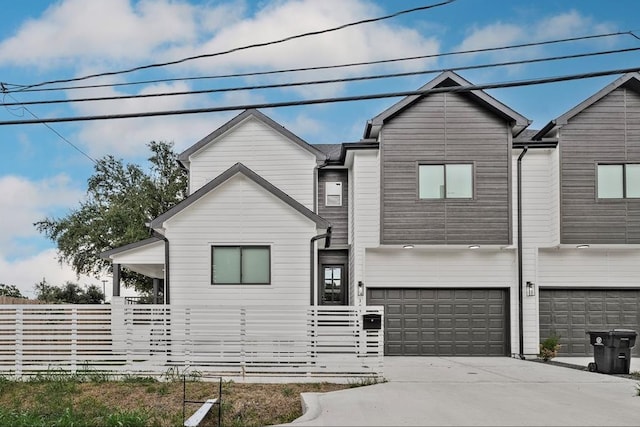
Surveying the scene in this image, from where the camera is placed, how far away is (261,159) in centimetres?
1894

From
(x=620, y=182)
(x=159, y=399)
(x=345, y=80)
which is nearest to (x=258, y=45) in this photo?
(x=345, y=80)

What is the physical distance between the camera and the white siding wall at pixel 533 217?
18.2 m

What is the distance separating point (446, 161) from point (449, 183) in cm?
65

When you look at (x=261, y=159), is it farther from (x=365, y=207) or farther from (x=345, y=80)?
(x=345, y=80)

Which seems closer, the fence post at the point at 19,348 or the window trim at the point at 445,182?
the fence post at the point at 19,348

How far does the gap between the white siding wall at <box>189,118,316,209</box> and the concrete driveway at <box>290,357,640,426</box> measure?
6.98 meters

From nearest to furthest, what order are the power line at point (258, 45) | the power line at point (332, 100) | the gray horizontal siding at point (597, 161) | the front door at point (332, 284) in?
the power line at point (332, 100), the power line at point (258, 45), the gray horizontal siding at point (597, 161), the front door at point (332, 284)

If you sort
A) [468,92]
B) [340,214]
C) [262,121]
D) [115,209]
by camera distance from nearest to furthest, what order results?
[468,92] → [262,121] → [340,214] → [115,209]

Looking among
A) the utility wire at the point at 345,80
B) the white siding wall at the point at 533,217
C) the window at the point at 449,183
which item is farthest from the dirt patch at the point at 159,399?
the white siding wall at the point at 533,217

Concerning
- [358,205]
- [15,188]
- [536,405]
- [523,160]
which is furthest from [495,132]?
[15,188]

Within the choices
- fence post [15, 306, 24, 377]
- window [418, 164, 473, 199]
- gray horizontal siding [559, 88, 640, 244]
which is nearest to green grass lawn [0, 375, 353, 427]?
fence post [15, 306, 24, 377]

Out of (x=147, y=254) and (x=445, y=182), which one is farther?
(x=445, y=182)

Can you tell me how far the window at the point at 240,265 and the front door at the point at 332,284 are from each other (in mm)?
6249

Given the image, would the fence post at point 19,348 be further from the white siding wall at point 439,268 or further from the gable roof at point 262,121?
the white siding wall at point 439,268
